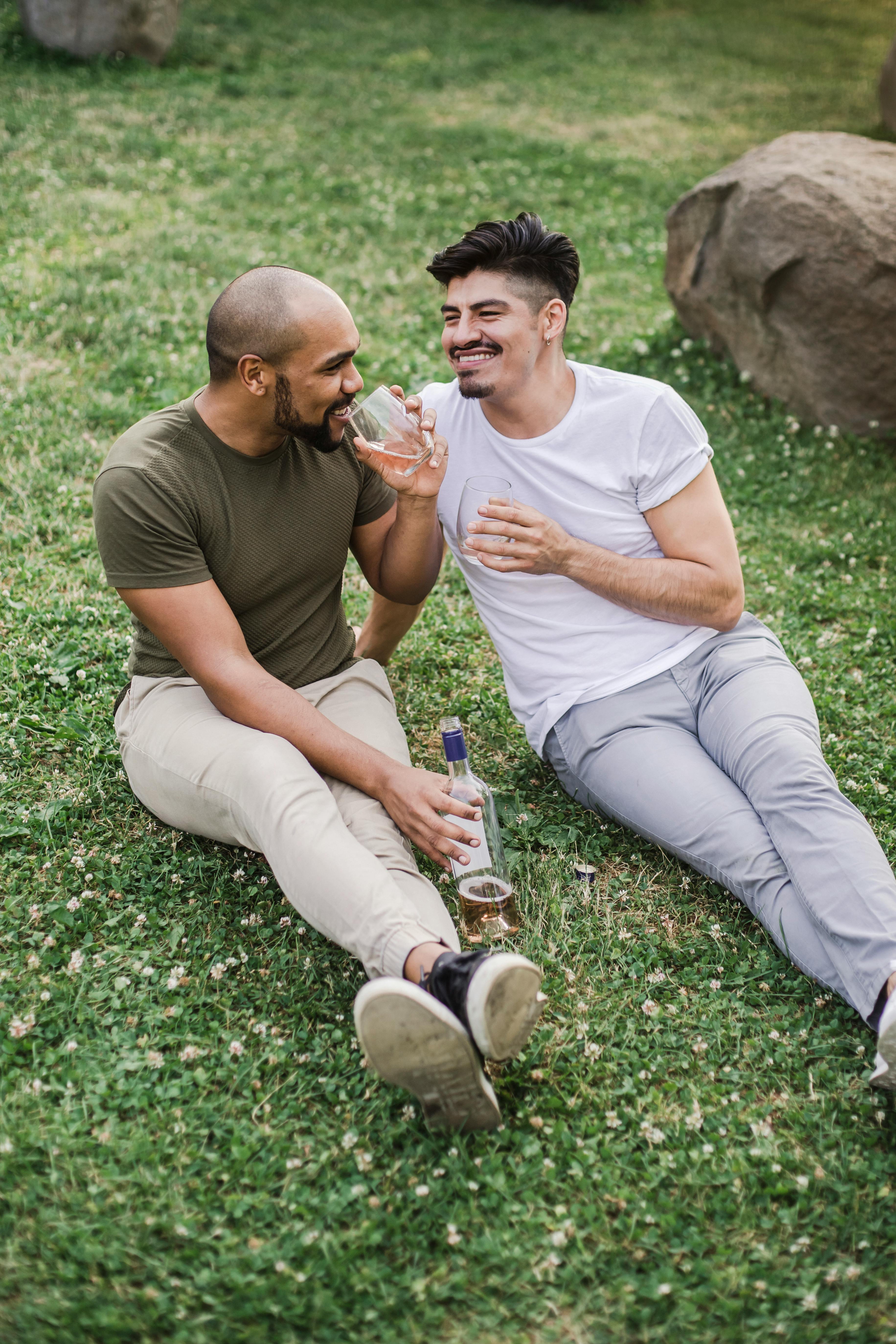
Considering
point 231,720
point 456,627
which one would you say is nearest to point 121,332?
point 456,627

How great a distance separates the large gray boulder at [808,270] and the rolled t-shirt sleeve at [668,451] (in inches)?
159

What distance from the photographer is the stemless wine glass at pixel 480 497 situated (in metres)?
3.87

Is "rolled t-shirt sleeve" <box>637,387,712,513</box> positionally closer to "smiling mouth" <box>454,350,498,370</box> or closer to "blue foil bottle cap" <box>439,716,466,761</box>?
"smiling mouth" <box>454,350,498,370</box>

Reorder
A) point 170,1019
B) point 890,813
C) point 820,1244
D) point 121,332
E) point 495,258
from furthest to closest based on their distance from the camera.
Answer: point 121,332 → point 890,813 → point 495,258 → point 170,1019 → point 820,1244

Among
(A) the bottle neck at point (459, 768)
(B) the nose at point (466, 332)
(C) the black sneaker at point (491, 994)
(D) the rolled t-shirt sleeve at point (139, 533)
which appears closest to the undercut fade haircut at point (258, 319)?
(D) the rolled t-shirt sleeve at point (139, 533)

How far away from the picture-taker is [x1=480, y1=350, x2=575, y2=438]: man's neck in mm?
4242

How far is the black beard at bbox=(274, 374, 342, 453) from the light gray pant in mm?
1405

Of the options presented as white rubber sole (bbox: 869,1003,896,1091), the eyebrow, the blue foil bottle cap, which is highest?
the eyebrow

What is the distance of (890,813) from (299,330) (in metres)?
3.03

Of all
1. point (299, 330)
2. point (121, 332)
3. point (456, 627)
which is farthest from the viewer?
point (121, 332)

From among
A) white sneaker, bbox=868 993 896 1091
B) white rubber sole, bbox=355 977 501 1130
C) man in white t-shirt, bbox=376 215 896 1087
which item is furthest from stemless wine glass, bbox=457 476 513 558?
white sneaker, bbox=868 993 896 1091

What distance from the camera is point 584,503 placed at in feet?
14.1

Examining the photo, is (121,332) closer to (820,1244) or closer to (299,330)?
(299,330)

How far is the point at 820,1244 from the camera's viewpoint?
2.90m
